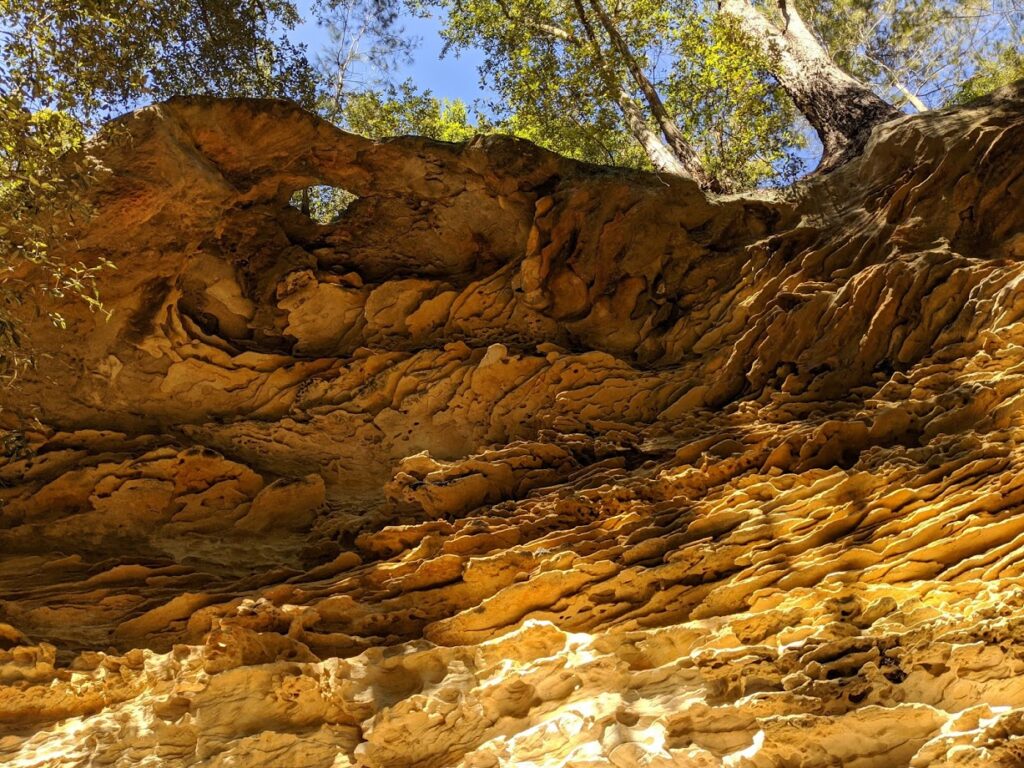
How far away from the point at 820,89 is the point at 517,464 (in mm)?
7695

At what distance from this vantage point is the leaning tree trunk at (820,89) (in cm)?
1047

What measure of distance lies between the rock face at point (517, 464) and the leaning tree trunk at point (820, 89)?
1332 millimetres

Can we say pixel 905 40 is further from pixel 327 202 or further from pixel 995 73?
pixel 327 202

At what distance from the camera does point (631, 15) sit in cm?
1448

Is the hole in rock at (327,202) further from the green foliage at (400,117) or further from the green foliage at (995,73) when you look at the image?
the green foliage at (995,73)

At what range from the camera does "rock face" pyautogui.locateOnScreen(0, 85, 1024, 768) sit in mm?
4953

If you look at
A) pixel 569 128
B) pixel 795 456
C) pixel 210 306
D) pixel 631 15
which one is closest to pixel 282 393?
pixel 210 306

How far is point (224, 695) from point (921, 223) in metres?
7.59

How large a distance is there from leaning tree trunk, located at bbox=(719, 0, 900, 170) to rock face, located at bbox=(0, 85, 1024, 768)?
133cm

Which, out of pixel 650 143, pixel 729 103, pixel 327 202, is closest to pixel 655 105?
pixel 650 143

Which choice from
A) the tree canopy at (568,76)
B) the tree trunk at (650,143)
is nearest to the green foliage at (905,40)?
the tree canopy at (568,76)

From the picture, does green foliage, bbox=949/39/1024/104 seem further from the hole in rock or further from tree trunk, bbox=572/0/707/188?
the hole in rock

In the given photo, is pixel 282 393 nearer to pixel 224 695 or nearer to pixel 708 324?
pixel 224 695

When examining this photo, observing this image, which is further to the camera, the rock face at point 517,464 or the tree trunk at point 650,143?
the tree trunk at point 650,143
